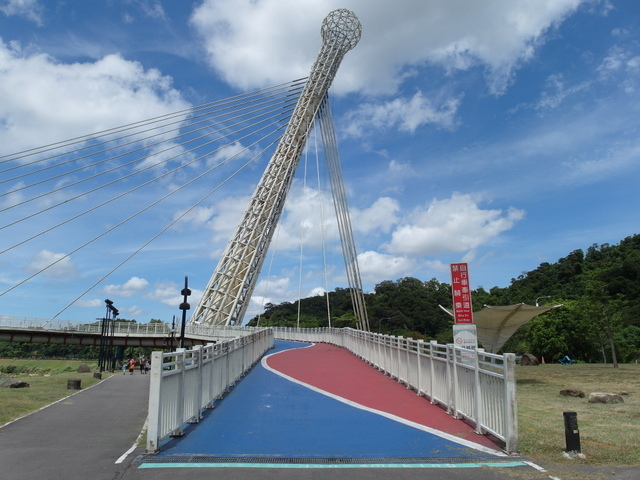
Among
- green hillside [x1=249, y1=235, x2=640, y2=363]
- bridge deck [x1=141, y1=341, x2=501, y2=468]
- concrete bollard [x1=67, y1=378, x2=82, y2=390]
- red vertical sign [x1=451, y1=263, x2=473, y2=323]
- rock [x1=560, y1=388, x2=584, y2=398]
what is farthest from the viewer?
green hillside [x1=249, y1=235, x2=640, y2=363]

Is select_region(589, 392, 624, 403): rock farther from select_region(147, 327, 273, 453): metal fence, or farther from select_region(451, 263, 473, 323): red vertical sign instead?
select_region(147, 327, 273, 453): metal fence

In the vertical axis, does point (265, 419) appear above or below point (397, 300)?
below

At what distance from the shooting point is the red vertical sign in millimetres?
11484

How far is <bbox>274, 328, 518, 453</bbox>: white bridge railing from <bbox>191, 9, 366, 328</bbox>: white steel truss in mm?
30346

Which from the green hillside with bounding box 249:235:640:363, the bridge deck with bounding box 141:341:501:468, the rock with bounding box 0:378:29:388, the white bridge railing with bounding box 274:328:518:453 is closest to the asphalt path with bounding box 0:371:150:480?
the bridge deck with bounding box 141:341:501:468

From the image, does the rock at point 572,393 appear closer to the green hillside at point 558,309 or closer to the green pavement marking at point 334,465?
the green pavement marking at point 334,465

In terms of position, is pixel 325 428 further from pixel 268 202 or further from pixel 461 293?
pixel 268 202

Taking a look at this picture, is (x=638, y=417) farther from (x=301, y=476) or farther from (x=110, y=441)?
(x=110, y=441)

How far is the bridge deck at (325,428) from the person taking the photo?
22.1 feet

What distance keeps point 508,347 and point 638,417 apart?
45107 millimetres

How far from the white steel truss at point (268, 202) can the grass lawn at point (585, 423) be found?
102ft

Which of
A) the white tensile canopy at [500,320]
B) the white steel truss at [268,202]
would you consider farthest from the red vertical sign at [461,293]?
the white steel truss at [268,202]

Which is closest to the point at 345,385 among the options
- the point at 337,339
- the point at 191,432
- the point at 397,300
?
the point at 191,432

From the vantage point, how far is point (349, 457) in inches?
257
